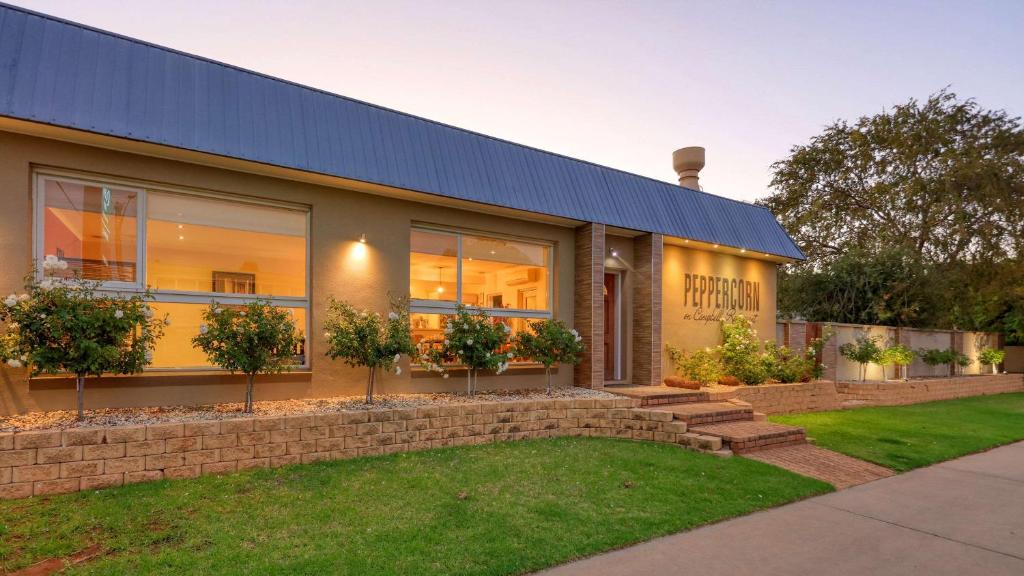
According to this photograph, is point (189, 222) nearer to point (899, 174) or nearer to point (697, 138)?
point (697, 138)

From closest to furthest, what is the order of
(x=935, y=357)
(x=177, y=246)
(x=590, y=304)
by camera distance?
1. (x=177, y=246)
2. (x=590, y=304)
3. (x=935, y=357)

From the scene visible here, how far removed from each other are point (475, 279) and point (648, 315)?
3.86 metres

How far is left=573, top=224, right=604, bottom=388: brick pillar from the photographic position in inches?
376

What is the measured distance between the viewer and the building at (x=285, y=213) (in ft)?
18.6

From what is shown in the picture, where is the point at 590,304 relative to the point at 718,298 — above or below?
below

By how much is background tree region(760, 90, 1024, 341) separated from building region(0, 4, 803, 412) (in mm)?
11698

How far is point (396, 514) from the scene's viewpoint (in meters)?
4.50

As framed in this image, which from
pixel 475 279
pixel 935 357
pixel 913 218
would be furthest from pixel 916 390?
pixel 475 279

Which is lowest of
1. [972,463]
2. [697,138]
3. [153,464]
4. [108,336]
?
[972,463]

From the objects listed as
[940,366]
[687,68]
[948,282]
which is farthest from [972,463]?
[948,282]

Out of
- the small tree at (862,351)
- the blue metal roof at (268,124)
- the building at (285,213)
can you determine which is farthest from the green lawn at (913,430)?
the blue metal roof at (268,124)

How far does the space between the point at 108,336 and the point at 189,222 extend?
200cm

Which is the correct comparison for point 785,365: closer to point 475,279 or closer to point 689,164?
point 689,164

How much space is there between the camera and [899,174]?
907 inches
